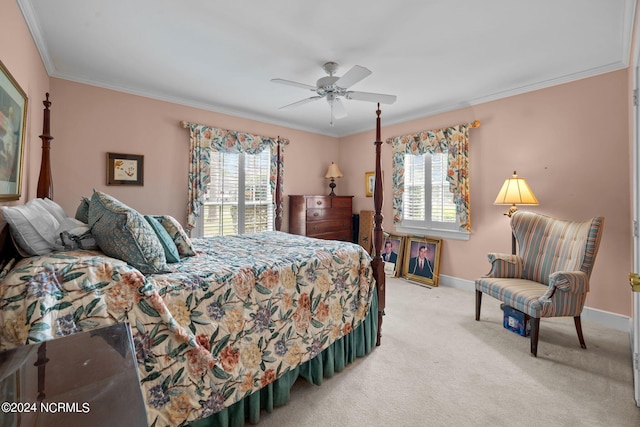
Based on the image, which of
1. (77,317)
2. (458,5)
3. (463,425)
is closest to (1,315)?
(77,317)

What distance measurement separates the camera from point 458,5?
6.38ft

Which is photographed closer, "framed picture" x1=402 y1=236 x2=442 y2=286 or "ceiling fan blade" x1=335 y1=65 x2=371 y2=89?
"ceiling fan blade" x1=335 y1=65 x2=371 y2=89

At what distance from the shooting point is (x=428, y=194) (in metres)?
4.27

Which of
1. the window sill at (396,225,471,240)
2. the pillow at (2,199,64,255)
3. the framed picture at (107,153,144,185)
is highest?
the framed picture at (107,153,144,185)

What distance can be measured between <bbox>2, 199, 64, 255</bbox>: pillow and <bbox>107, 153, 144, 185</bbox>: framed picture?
2121mm

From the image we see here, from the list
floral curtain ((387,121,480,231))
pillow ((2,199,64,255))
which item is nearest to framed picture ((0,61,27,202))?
pillow ((2,199,64,255))

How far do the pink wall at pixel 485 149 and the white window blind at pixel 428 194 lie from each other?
1.14ft

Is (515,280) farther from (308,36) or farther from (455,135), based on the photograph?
(308,36)

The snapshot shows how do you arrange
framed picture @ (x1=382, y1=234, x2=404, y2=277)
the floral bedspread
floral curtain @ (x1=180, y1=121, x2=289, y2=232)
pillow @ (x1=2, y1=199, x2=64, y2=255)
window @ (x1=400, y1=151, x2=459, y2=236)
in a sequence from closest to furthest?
the floral bedspread, pillow @ (x1=2, y1=199, x2=64, y2=255), floral curtain @ (x1=180, y1=121, x2=289, y2=232), window @ (x1=400, y1=151, x2=459, y2=236), framed picture @ (x1=382, y1=234, x2=404, y2=277)

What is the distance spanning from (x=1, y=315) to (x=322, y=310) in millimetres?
1517

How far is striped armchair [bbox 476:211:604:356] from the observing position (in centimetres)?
225

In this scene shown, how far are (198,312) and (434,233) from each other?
3.66 m

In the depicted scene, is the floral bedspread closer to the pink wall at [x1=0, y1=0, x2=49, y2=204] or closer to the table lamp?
the pink wall at [x1=0, y1=0, x2=49, y2=204]

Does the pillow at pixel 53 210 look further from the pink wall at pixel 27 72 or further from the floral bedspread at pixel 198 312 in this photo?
the pink wall at pixel 27 72
